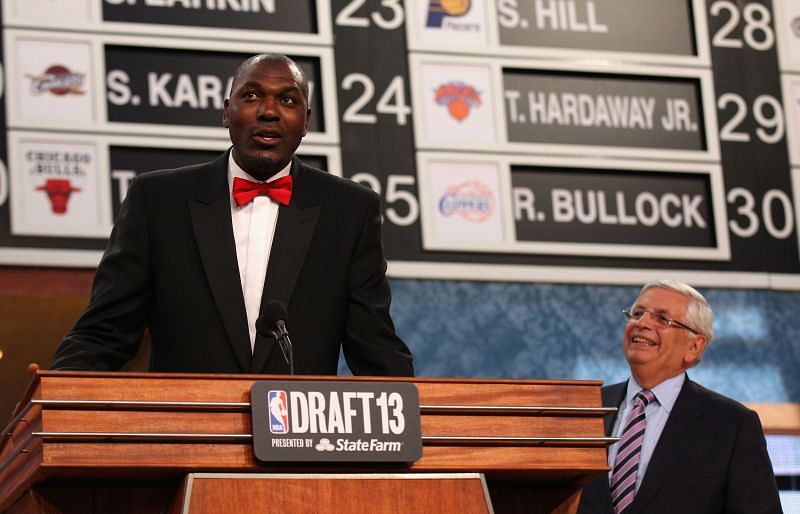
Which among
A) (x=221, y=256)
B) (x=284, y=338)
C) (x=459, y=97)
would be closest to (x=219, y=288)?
(x=221, y=256)

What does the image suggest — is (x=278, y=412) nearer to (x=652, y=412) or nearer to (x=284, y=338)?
(x=284, y=338)

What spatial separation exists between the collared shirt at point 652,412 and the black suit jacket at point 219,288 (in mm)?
1012

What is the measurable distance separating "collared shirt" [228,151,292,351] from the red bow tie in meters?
0.01

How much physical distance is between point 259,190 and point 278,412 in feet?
1.88

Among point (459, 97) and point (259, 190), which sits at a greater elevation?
point (459, 97)

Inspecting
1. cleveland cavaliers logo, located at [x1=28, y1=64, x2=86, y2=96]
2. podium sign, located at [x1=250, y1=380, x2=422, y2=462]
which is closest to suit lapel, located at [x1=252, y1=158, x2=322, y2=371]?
podium sign, located at [x1=250, y1=380, x2=422, y2=462]

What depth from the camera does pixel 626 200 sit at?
454cm

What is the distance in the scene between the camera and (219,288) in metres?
1.97

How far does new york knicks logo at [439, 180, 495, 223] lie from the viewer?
14.4 ft

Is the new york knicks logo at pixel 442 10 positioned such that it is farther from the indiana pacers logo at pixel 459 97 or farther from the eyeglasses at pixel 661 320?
the eyeglasses at pixel 661 320

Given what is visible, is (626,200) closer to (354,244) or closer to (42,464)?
(354,244)

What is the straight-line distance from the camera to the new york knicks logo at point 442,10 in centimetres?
453

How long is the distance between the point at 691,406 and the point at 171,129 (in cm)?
184

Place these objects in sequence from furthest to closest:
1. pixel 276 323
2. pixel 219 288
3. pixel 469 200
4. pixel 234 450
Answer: pixel 469 200 < pixel 219 288 < pixel 276 323 < pixel 234 450
